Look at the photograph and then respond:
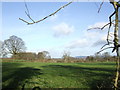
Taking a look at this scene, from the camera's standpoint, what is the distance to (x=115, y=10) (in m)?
0.52

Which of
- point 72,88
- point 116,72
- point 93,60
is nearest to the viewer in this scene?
point 116,72

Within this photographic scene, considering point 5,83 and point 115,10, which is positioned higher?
point 115,10

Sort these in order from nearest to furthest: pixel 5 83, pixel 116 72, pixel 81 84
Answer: pixel 116 72 < pixel 81 84 < pixel 5 83

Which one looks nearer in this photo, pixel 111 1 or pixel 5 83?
pixel 111 1

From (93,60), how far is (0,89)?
2157cm

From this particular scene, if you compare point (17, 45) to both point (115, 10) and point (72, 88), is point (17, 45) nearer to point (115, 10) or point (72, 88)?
point (72, 88)

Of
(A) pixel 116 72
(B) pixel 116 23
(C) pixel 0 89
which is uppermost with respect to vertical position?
(B) pixel 116 23

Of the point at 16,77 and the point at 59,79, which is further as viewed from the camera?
the point at 16,77

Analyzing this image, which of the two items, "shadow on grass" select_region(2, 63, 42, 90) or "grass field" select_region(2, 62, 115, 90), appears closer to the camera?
"grass field" select_region(2, 62, 115, 90)

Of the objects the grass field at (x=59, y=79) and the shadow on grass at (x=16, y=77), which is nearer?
the grass field at (x=59, y=79)

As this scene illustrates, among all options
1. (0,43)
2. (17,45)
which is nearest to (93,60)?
(17,45)

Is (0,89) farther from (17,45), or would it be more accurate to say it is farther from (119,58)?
(17,45)

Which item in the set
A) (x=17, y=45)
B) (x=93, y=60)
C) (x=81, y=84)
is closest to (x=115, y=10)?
(x=81, y=84)

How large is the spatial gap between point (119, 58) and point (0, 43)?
110ft
